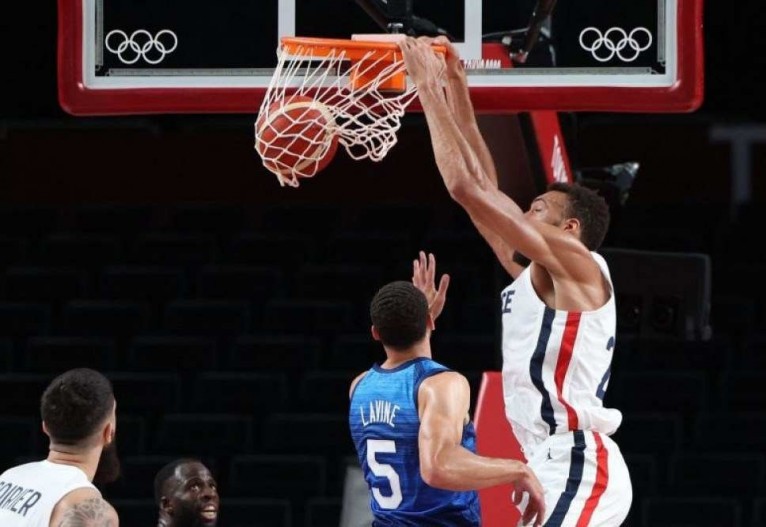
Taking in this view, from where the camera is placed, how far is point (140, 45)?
15.4ft

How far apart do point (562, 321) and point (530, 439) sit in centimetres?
36

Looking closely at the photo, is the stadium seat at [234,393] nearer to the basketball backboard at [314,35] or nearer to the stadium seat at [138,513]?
the stadium seat at [138,513]

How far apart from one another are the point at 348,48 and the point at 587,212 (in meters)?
0.82

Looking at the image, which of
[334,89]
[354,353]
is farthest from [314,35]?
[354,353]

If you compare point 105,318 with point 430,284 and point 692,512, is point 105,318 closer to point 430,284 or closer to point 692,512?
point 692,512

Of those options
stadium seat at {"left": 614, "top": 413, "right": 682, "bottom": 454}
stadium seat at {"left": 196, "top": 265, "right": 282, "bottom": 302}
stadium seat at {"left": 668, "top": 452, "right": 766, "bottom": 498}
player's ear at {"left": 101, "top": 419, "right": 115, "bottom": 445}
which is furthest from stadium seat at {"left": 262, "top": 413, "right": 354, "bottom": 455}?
player's ear at {"left": 101, "top": 419, "right": 115, "bottom": 445}

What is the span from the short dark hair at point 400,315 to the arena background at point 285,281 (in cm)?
276

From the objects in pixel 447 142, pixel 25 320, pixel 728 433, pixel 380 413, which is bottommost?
pixel 728 433

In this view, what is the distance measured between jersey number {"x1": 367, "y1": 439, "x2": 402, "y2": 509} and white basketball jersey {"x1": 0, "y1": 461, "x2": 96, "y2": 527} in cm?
99

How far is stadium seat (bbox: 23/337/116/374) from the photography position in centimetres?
932

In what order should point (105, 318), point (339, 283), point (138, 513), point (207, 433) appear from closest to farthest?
1. point (138, 513)
2. point (207, 433)
3. point (105, 318)
4. point (339, 283)

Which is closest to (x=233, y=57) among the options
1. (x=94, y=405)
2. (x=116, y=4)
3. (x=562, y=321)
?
(x=116, y=4)

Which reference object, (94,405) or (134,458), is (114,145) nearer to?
(134,458)

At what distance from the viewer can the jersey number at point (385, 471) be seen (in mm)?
4062
